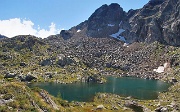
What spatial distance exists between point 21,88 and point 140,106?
71113 mm

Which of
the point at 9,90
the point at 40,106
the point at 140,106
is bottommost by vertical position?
the point at 140,106

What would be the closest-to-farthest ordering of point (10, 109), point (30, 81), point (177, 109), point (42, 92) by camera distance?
1. point (10, 109)
2. point (42, 92)
3. point (177, 109)
4. point (30, 81)

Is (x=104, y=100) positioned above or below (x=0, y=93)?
below

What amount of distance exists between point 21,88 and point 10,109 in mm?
7303

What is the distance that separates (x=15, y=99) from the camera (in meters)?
35.8

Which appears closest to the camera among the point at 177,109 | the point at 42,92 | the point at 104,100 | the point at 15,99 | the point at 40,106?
the point at 15,99

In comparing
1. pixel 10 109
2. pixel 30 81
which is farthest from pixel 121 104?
pixel 30 81

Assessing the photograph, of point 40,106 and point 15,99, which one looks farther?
point 40,106

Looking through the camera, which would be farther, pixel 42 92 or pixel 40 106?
pixel 42 92

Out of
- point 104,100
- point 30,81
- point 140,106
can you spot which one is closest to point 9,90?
point 140,106

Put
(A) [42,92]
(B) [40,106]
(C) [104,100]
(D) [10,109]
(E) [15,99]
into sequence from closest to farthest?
→ (D) [10,109], (E) [15,99], (B) [40,106], (A) [42,92], (C) [104,100]

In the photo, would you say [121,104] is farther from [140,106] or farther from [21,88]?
[21,88]

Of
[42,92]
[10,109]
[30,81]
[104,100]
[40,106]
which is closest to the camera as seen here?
[10,109]

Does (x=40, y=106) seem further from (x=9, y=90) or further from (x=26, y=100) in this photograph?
(x=9, y=90)
